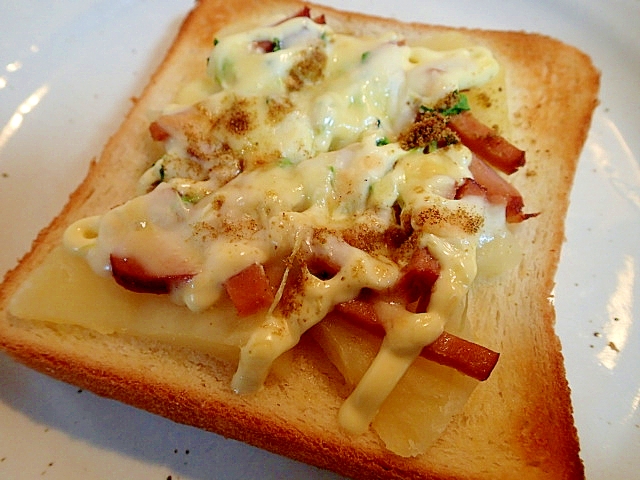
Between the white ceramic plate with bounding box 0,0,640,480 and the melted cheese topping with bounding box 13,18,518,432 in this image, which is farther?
the white ceramic plate with bounding box 0,0,640,480

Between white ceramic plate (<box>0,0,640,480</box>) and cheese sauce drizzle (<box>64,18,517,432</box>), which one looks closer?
cheese sauce drizzle (<box>64,18,517,432</box>)

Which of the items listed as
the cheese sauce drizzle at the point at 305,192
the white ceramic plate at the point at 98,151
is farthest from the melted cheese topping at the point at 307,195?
the white ceramic plate at the point at 98,151

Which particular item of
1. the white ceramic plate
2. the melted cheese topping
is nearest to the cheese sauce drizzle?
the melted cheese topping

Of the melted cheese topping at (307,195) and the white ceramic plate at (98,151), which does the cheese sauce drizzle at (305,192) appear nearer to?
the melted cheese topping at (307,195)

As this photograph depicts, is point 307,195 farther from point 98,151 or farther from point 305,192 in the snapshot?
point 98,151

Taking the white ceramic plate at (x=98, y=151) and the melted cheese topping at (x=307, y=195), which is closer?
the melted cheese topping at (x=307, y=195)

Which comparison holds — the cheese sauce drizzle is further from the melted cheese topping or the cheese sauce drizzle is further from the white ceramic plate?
the white ceramic plate

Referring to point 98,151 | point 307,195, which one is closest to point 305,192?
point 307,195
